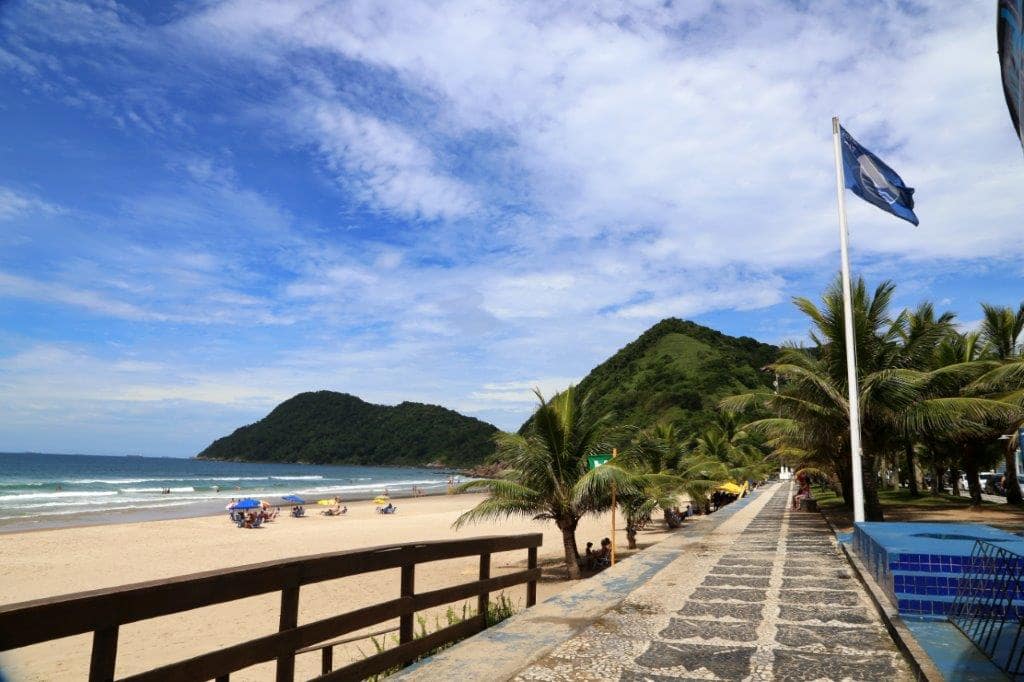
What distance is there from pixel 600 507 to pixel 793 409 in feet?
17.9

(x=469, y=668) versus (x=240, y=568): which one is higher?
(x=240, y=568)

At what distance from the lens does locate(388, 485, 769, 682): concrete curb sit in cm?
434

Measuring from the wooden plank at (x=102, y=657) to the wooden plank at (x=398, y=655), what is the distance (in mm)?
1196

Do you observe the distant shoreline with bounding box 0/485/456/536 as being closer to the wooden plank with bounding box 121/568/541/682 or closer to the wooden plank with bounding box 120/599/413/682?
the wooden plank with bounding box 121/568/541/682

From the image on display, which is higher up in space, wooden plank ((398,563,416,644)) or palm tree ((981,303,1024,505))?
palm tree ((981,303,1024,505))

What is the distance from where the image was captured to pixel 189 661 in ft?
9.44

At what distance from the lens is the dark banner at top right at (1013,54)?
232 cm

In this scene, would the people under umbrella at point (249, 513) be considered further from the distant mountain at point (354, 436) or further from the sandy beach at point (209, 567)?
the distant mountain at point (354, 436)

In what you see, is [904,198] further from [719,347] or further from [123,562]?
[719,347]

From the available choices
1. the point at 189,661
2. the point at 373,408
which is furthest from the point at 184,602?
the point at 373,408

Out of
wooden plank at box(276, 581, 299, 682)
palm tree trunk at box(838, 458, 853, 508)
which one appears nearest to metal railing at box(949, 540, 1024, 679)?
wooden plank at box(276, 581, 299, 682)

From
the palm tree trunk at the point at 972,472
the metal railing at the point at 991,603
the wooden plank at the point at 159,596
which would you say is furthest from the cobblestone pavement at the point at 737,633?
the palm tree trunk at the point at 972,472

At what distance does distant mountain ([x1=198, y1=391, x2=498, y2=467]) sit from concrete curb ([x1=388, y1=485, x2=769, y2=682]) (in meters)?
Result: 157

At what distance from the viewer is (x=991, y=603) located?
17.0ft
